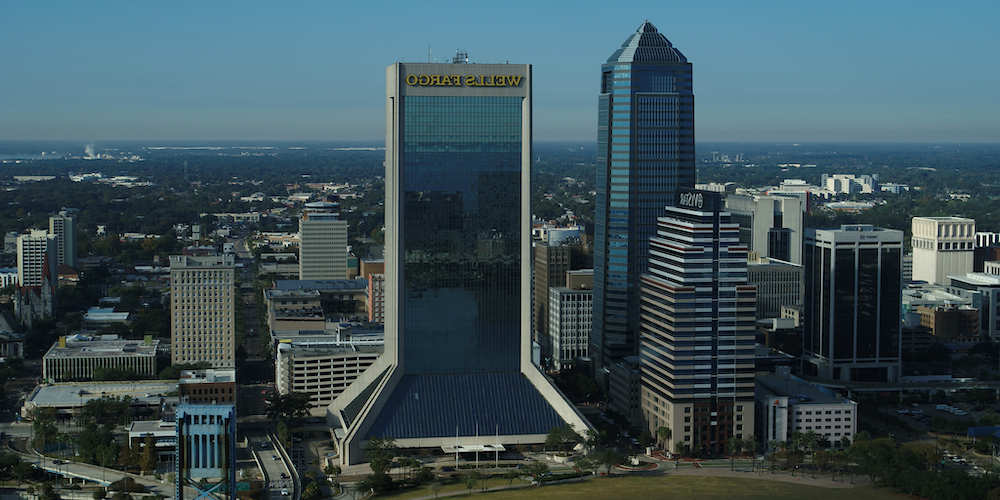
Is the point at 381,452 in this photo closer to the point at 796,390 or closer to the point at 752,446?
the point at 752,446

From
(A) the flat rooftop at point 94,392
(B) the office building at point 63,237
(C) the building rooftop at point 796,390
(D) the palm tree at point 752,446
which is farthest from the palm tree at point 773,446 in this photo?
(B) the office building at point 63,237

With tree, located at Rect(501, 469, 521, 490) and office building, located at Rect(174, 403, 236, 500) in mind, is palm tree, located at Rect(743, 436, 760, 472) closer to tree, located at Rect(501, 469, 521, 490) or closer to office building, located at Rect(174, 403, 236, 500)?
tree, located at Rect(501, 469, 521, 490)

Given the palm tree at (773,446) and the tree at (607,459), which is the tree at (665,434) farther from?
the palm tree at (773,446)

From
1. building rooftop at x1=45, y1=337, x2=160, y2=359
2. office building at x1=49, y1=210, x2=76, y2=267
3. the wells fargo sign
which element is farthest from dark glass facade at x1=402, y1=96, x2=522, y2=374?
office building at x1=49, y1=210, x2=76, y2=267

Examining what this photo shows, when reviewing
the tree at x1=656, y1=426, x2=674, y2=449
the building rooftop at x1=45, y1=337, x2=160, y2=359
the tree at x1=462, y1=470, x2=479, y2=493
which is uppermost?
the building rooftop at x1=45, y1=337, x2=160, y2=359

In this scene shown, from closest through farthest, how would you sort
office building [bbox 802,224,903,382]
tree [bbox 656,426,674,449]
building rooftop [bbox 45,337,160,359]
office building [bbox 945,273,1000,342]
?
tree [bbox 656,426,674,449]
office building [bbox 802,224,903,382]
building rooftop [bbox 45,337,160,359]
office building [bbox 945,273,1000,342]

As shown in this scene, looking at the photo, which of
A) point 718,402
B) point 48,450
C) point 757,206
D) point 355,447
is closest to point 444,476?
point 355,447

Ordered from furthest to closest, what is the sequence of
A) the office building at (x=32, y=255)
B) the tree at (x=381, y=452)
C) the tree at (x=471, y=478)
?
the office building at (x=32, y=255)
the tree at (x=381, y=452)
the tree at (x=471, y=478)

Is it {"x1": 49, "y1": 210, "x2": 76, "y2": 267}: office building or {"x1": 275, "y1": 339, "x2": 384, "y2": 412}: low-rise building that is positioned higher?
{"x1": 49, "y1": 210, "x2": 76, "y2": 267}: office building
